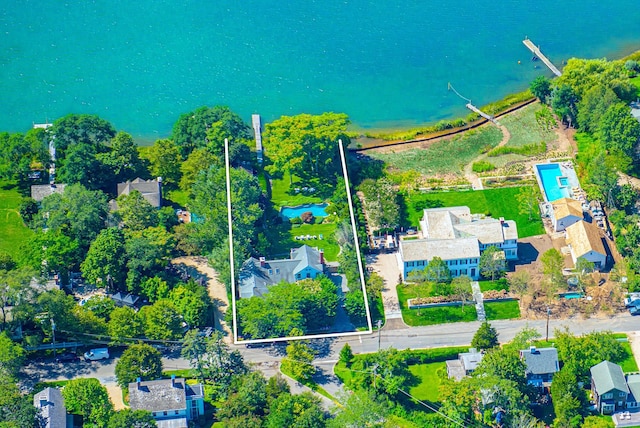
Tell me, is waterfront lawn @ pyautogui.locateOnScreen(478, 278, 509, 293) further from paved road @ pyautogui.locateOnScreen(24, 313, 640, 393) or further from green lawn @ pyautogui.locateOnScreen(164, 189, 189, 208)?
green lawn @ pyautogui.locateOnScreen(164, 189, 189, 208)

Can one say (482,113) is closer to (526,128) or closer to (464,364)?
(526,128)

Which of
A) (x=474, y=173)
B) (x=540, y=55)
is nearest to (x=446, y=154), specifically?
(x=474, y=173)

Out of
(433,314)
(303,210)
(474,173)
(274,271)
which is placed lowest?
(433,314)

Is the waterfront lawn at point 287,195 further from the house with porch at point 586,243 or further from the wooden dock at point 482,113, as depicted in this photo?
the house with porch at point 586,243

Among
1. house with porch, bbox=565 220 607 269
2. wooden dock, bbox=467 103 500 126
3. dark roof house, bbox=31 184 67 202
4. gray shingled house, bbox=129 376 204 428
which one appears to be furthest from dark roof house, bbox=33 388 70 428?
wooden dock, bbox=467 103 500 126

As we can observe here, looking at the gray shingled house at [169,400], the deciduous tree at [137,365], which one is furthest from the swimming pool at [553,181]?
the deciduous tree at [137,365]
